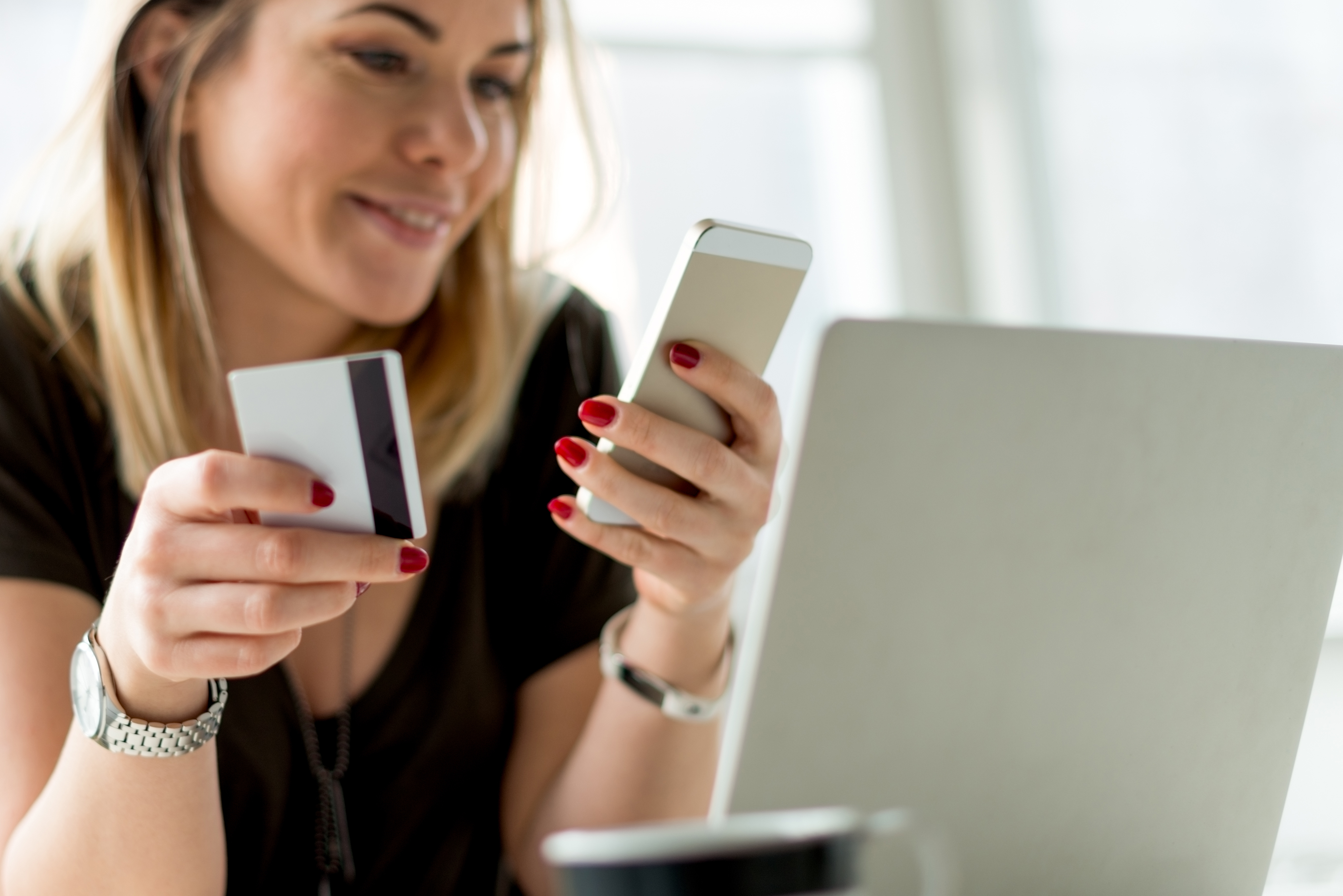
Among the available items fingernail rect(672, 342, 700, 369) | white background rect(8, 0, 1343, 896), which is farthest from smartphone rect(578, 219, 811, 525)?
white background rect(8, 0, 1343, 896)

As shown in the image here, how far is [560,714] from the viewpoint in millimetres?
1144

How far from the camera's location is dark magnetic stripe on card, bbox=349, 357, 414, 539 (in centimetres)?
55

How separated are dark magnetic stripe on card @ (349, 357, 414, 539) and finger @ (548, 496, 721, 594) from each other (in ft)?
0.44

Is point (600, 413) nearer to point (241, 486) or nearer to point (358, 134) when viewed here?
point (241, 486)

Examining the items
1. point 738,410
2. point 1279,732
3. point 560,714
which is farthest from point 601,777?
point 1279,732

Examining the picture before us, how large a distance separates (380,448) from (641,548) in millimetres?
217

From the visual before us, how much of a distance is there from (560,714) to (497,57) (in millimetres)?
655

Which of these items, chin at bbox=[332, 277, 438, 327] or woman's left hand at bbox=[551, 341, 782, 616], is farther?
chin at bbox=[332, 277, 438, 327]

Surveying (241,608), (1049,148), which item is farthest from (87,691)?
(1049,148)

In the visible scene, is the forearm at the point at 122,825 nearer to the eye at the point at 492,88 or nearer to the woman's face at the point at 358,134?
the woman's face at the point at 358,134

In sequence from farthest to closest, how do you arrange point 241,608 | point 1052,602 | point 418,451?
point 418,451 → point 241,608 → point 1052,602

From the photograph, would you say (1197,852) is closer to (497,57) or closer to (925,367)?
(925,367)

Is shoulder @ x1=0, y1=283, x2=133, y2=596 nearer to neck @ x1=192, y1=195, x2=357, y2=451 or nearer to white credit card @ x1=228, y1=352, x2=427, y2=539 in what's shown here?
neck @ x1=192, y1=195, x2=357, y2=451

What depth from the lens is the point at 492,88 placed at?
109 cm
